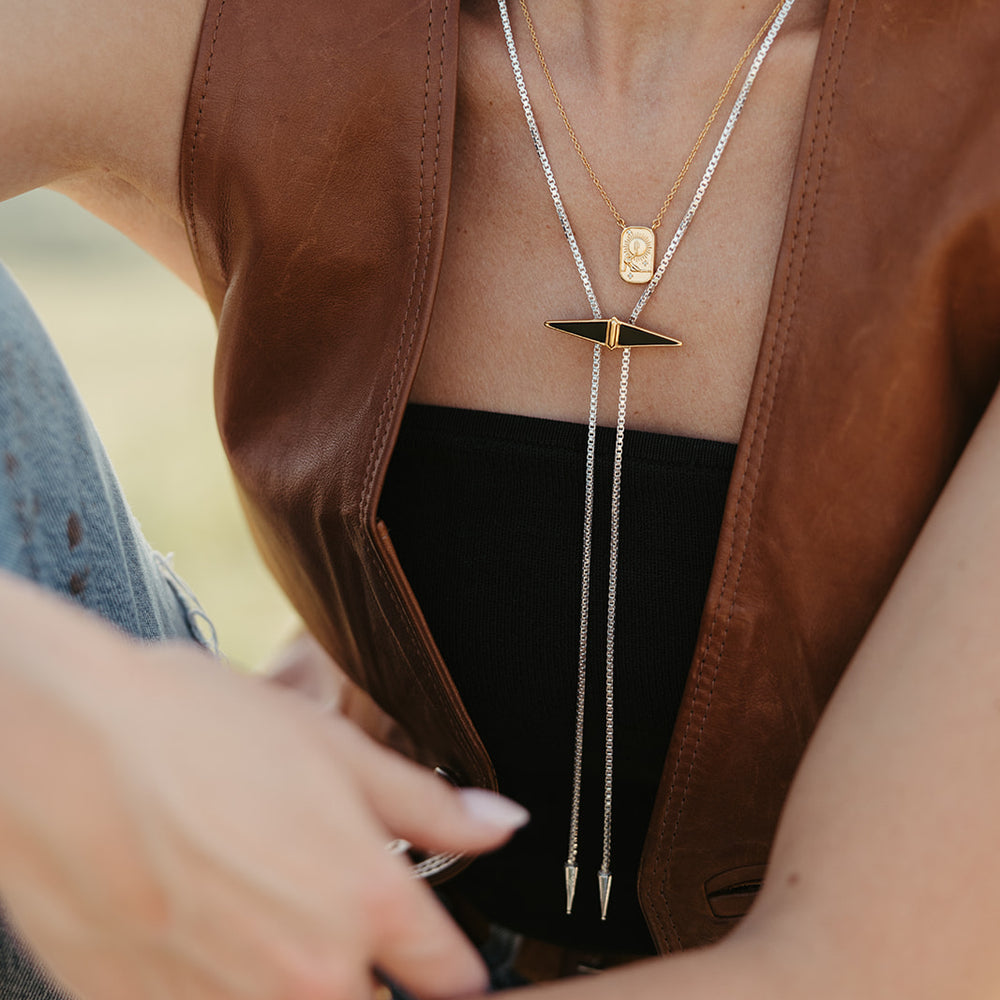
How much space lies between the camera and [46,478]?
2.75 ft

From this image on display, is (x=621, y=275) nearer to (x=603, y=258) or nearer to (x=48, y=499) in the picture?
(x=603, y=258)

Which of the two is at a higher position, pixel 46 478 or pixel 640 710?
pixel 46 478

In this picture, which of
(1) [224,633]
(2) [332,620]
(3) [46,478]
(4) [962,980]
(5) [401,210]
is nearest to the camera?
Result: (4) [962,980]

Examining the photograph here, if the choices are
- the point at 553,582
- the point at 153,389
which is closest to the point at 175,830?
the point at 553,582

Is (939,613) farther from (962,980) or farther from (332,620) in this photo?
(332,620)

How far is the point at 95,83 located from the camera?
1.04m

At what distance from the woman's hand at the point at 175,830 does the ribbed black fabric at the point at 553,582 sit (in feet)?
1.67

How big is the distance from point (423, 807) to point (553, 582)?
17.8 inches

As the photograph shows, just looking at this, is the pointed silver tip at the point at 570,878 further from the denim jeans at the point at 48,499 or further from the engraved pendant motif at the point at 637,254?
the engraved pendant motif at the point at 637,254

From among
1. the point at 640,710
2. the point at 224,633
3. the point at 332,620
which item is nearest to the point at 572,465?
the point at 640,710

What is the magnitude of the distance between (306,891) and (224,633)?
9.76 ft

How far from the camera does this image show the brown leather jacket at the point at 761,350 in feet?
2.88

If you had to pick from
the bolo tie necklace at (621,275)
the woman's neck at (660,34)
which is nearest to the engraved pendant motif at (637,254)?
the bolo tie necklace at (621,275)

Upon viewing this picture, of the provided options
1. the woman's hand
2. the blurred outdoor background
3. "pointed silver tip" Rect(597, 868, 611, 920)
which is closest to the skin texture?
the woman's hand
